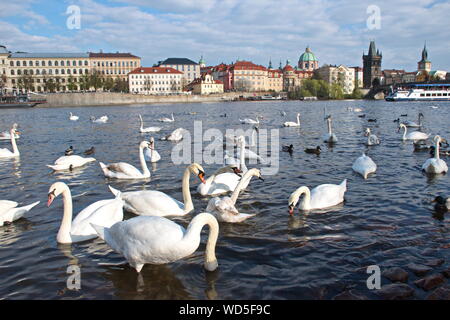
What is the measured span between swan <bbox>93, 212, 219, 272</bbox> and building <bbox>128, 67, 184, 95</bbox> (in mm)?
127297

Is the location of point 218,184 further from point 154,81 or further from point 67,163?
point 154,81

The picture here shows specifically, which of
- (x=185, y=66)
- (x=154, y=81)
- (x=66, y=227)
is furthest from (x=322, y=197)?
(x=185, y=66)

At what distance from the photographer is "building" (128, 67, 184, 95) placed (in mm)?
132750

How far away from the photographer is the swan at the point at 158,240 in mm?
4523

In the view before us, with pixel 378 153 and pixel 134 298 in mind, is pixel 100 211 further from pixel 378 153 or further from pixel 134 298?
pixel 378 153

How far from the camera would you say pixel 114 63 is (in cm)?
13862

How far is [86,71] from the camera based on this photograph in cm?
13275

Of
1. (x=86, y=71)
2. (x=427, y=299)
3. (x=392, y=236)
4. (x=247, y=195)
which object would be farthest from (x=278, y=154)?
(x=86, y=71)

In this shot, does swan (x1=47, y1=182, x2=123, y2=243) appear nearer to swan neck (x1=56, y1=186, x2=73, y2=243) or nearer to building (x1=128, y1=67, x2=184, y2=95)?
swan neck (x1=56, y1=186, x2=73, y2=243)

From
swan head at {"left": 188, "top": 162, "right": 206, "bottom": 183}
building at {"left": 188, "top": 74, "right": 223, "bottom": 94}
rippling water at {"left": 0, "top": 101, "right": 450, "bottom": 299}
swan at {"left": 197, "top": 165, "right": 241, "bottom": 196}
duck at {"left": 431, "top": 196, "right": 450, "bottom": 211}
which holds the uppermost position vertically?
building at {"left": 188, "top": 74, "right": 223, "bottom": 94}

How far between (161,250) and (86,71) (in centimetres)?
14103

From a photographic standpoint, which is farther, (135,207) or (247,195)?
(247,195)

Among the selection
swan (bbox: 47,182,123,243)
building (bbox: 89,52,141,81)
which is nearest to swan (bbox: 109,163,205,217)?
swan (bbox: 47,182,123,243)
